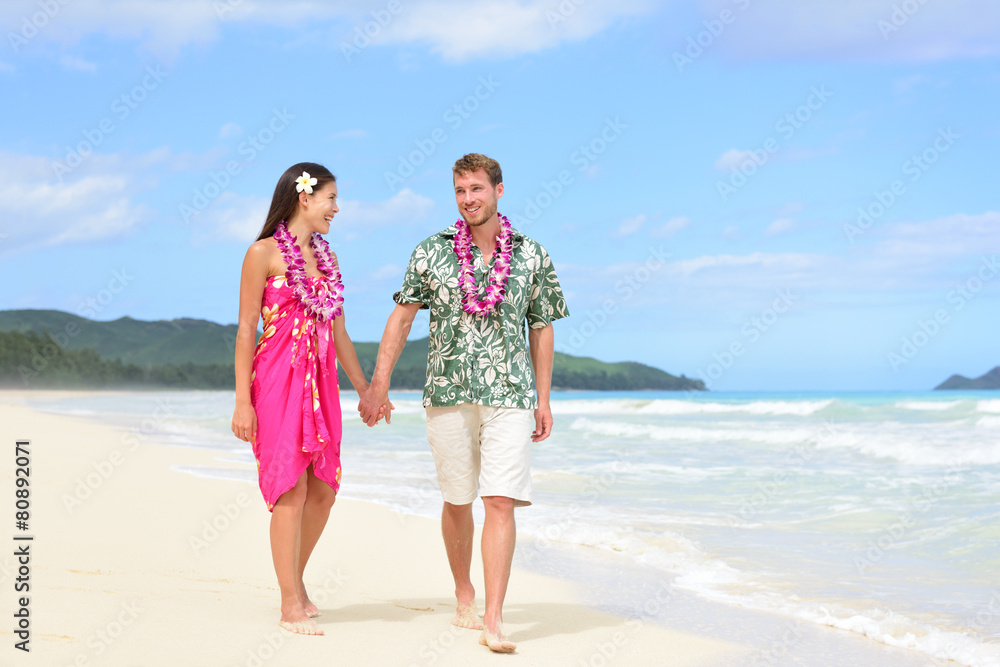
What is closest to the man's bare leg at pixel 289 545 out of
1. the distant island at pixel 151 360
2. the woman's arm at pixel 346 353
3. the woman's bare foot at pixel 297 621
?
the woman's bare foot at pixel 297 621

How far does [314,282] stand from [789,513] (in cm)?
550

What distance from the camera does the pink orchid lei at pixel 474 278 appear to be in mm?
3963

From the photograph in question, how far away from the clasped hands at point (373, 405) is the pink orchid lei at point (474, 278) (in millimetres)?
569

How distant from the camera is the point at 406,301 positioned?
4.08 meters

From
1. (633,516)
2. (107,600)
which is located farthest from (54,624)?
(633,516)

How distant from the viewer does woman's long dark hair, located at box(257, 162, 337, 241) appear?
13.5 ft

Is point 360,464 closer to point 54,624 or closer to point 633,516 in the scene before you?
point 633,516

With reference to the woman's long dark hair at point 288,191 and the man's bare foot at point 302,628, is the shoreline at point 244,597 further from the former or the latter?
the woman's long dark hair at point 288,191

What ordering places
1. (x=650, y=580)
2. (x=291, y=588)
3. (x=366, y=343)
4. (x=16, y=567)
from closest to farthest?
(x=291, y=588)
(x=16, y=567)
(x=650, y=580)
(x=366, y=343)

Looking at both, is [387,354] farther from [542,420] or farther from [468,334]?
[542,420]

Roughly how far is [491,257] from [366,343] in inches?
4232

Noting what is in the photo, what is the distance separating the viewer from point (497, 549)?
154 inches

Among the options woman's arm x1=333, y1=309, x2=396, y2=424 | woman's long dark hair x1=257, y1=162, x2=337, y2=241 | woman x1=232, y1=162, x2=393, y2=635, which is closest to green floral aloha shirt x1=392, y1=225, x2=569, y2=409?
woman's arm x1=333, y1=309, x2=396, y2=424

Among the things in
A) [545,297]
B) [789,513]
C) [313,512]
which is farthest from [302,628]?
[789,513]
